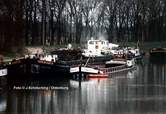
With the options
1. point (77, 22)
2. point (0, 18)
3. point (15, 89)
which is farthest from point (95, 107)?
point (77, 22)

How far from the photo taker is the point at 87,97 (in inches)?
1907

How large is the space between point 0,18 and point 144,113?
47255 millimetres

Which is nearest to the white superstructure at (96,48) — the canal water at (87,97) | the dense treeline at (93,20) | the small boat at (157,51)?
the dense treeline at (93,20)

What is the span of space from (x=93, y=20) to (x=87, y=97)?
9368 centimetres

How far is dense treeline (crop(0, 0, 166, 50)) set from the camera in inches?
4648

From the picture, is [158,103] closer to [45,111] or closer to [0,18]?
[45,111]

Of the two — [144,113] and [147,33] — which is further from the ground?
[147,33]

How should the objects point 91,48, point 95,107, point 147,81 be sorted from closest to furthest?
1. point 95,107
2. point 147,81
3. point 91,48

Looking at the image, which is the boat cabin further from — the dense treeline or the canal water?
the canal water

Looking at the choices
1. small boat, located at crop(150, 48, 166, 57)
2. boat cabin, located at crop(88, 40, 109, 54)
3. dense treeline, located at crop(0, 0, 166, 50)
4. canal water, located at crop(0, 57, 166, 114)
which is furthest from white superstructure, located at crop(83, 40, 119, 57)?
canal water, located at crop(0, 57, 166, 114)

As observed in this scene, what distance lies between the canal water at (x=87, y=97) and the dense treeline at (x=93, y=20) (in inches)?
1853

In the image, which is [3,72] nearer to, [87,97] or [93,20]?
[87,97]

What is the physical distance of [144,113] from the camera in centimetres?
3956

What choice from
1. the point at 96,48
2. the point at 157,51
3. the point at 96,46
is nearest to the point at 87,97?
the point at 96,48
